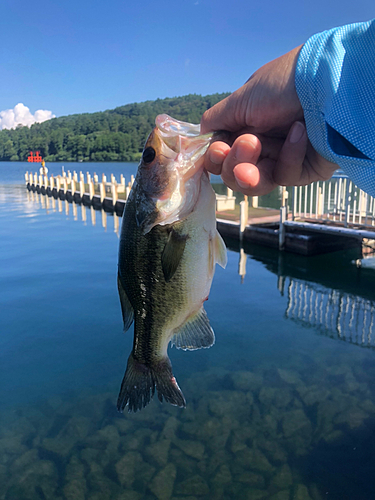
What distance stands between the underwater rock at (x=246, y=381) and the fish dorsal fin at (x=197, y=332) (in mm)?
5624

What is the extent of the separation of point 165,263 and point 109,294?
422 inches

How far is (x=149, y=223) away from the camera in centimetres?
190

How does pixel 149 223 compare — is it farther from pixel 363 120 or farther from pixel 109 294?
pixel 109 294

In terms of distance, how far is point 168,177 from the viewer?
1.87m

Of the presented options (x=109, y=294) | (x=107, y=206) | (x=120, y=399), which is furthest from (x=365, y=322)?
(x=107, y=206)

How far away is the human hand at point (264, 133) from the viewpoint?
1.86m

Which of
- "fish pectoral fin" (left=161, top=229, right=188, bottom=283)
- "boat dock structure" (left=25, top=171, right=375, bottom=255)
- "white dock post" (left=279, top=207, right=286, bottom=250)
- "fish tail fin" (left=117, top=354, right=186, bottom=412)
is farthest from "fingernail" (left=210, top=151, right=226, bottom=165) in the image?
"white dock post" (left=279, top=207, right=286, bottom=250)

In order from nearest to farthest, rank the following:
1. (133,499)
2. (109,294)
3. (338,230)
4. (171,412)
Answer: (133,499) < (171,412) < (109,294) < (338,230)

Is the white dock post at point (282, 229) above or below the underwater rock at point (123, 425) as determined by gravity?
above

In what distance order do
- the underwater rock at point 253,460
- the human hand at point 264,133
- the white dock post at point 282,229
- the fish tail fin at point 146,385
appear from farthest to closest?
the white dock post at point 282,229 < the underwater rock at point 253,460 < the fish tail fin at point 146,385 < the human hand at point 264,133

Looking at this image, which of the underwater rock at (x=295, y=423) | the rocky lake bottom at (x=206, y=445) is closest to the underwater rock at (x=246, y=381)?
the rocky lake bottom at (x=206, y=445)

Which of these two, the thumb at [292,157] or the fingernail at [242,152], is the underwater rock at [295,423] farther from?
the fingernail at [242,152]

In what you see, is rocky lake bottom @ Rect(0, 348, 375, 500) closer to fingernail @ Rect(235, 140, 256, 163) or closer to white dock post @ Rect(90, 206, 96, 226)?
fingernail @ Rect(235, 140, 256, 163)

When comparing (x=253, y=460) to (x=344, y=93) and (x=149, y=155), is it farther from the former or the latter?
(x=344, y=93)
